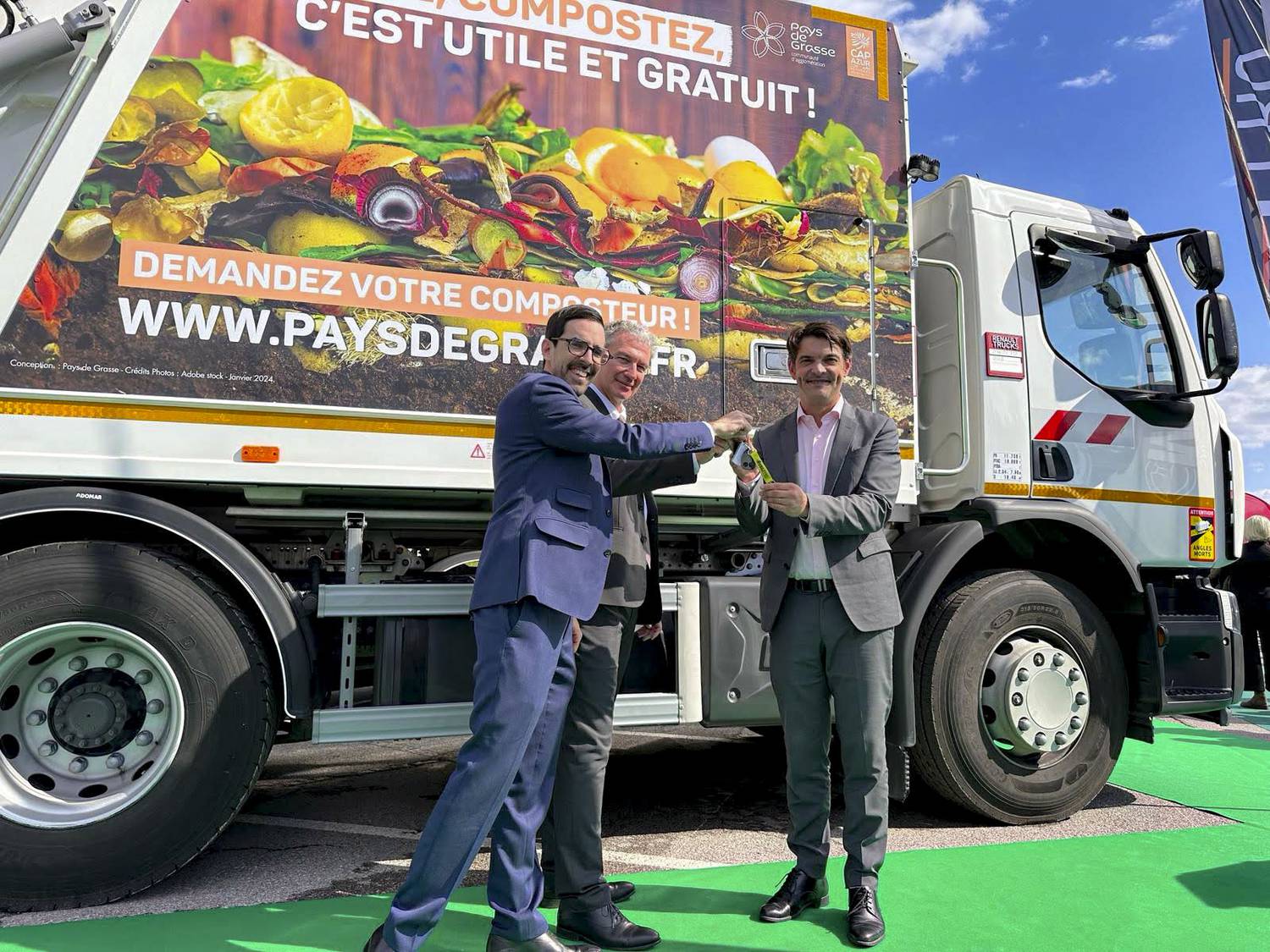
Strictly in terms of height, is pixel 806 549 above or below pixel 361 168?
below

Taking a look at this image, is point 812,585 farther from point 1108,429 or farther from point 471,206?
point 1108,429

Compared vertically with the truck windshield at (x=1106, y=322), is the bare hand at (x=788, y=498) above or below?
below

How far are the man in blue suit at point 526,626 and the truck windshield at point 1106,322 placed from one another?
244 centimetres

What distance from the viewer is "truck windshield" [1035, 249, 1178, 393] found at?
4.24 m

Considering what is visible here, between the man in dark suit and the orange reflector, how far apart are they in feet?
3.89

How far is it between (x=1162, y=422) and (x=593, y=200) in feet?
9.71

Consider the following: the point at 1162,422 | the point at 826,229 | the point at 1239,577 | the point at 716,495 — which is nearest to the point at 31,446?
the point at 716,495

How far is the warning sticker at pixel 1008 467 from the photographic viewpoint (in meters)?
4.00

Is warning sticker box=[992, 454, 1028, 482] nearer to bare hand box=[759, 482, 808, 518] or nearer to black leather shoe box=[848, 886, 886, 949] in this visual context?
bare hand box=[759, 482, 808, 518]

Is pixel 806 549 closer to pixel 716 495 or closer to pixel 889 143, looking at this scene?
pixel 716 495

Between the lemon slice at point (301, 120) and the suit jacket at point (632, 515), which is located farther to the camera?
the lemon slice at point (301, 120)

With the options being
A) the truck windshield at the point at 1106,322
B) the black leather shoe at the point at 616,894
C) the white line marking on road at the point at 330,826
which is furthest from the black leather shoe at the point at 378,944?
the truck windshield at the point at 1106,322

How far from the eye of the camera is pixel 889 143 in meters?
3.97

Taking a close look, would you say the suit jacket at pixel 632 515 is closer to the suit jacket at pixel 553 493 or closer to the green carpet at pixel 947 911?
the suit jacket at pixel 553 493
